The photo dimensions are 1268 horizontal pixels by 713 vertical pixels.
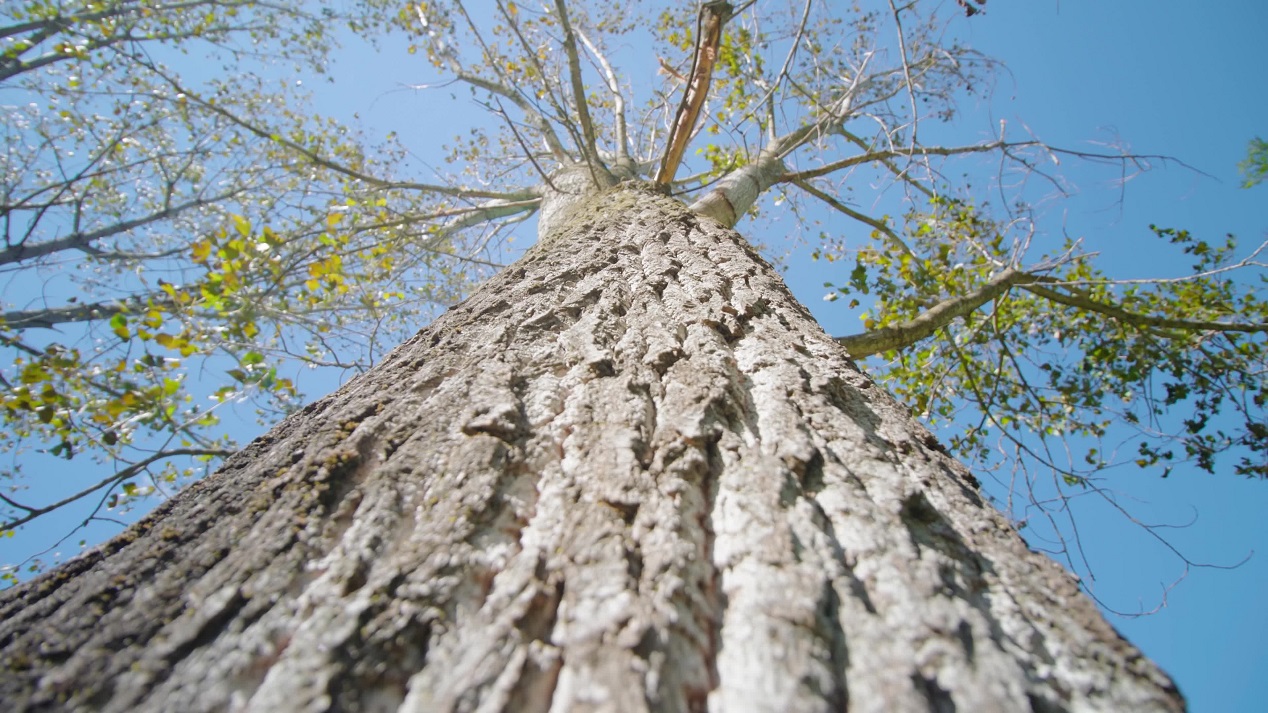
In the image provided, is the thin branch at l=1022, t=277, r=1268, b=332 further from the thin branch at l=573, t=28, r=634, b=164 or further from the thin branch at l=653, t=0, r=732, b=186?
the thin branch at l=573, t=28, r=634, b=164

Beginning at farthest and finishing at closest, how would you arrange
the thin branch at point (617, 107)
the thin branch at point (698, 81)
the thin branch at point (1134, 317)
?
the thin branch at point (617, 107) < the thin branch at point (1134, 317) < the thin branch at point (698, 81)

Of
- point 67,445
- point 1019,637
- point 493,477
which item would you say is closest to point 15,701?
point 493,477

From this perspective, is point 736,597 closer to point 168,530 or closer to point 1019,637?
point 1019,637

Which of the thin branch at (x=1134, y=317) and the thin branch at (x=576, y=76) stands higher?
the thin branch at (x=576, y=76)

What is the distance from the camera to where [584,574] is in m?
0.70

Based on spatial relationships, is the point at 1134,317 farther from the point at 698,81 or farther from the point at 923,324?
the point at 698,81

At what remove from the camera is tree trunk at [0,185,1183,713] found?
58 centimetres

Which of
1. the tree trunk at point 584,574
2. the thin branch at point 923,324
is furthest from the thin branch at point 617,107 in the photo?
the tree trunk at point 584,574

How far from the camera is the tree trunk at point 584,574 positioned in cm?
58

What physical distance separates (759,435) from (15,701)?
101 centimetres

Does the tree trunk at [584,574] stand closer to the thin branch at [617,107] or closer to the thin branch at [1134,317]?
the thin branch at [1134,317]

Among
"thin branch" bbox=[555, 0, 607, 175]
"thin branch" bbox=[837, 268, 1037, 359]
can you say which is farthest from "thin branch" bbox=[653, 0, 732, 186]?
"thin branch" bbox=[837, 268, 1037, 359]

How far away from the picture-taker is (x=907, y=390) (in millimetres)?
4375

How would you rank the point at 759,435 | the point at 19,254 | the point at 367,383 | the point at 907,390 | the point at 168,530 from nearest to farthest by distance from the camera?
the point at 168,530 < the point at 759,435 < the point at 367,383 < the point at 907,390 < the point at 19,254
